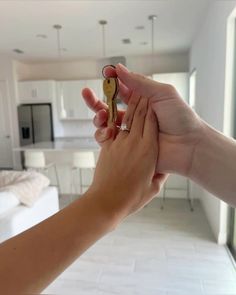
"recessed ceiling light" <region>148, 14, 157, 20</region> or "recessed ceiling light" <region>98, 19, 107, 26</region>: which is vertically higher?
"recessed ceiling light" <region>98, 19, 107, 26</region>

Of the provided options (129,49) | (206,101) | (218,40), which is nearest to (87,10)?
(218,40)

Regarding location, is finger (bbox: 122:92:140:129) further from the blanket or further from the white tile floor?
the blanket

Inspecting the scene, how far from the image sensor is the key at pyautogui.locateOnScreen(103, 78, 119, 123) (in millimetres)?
642

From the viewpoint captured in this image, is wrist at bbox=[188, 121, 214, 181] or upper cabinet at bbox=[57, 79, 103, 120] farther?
upper cabinet at bbox=[57, 79, 103, 120]

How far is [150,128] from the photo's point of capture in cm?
66

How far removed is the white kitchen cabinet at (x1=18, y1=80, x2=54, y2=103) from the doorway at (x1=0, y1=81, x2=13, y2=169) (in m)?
0.44

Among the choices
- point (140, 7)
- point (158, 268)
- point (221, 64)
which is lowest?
point (158, 268)

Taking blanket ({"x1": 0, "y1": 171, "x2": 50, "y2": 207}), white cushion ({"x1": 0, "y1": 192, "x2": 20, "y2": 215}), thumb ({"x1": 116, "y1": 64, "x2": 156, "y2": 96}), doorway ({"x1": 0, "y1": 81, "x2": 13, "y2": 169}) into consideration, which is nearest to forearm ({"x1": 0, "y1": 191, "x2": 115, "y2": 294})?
thumb ({"x1": 116, "y1": 64, "x2": 156, "y2": 96})

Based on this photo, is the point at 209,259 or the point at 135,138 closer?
the point at 135,138

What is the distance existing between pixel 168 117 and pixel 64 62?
6033mm

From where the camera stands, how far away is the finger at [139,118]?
2.09 ft

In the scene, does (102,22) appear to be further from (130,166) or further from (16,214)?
(130,166)

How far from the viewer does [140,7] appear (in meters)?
→ 3.03

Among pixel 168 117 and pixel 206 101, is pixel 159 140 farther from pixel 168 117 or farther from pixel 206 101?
pixel 206 101
